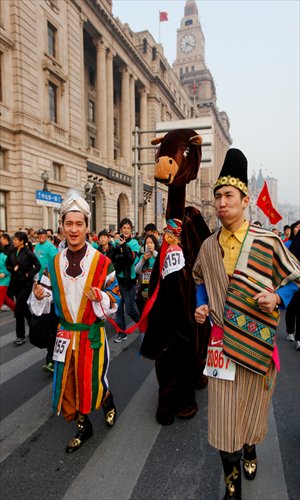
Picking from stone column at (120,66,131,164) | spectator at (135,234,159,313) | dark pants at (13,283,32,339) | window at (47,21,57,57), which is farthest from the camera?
stone column at (120,66,131,164)

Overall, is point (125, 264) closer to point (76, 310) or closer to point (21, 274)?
point (21, 274)

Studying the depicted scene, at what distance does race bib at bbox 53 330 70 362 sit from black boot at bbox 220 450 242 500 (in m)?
1.37

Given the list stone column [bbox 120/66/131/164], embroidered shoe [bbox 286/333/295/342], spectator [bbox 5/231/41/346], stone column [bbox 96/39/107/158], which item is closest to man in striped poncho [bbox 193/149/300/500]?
embroidered shoe [bbox 286/333/295/342]

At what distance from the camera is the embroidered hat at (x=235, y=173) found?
2.15 metres

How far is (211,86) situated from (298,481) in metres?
85.4

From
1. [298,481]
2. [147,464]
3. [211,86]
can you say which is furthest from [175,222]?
[211,86]

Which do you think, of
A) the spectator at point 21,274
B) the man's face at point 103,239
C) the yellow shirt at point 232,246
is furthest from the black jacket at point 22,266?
the yellow shirt at point 232,246

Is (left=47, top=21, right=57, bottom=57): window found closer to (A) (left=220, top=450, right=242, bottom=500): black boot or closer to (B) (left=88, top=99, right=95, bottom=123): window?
(B) (left=88, top=99, right=95, bottom=123): window

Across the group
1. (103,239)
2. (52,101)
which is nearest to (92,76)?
(52,101)

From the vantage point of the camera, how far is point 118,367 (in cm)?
453

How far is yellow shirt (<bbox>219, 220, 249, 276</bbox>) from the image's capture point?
6.97 feet

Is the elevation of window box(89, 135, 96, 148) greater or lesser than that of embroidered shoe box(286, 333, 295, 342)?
greater

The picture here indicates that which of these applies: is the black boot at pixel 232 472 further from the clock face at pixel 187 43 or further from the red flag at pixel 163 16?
the clock face at pixel 187 43

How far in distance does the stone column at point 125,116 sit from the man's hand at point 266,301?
29224 millimetres
